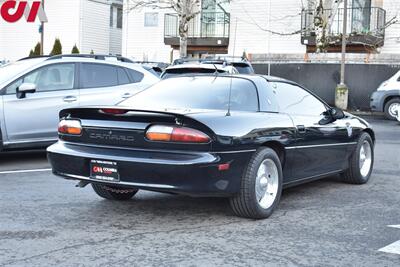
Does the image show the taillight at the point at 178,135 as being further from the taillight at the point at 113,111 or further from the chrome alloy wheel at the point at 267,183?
the chrome alloy wheel at the point at 267,183

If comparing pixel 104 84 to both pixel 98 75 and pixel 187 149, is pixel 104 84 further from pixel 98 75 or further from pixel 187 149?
pixel 187 149

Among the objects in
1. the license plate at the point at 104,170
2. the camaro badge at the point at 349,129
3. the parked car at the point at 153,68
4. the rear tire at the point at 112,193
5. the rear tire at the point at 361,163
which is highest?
the parked car at the point at 153,68

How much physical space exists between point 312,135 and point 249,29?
82.1 feet

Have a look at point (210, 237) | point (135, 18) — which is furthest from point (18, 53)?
point (210, 237)

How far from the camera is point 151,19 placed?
34.9 m

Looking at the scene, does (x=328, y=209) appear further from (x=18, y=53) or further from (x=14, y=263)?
(x=18, y=53)

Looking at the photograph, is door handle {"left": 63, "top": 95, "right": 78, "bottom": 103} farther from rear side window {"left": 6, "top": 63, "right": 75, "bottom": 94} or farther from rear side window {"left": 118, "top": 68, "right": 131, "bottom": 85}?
rear side window {"left": 118, "top": 68, "right": 131, "bottom": 85}

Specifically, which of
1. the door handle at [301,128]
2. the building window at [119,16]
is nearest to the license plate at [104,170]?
the door handle at [301,128]

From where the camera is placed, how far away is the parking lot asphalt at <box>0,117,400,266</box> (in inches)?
191

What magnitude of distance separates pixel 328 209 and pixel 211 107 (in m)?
1.66

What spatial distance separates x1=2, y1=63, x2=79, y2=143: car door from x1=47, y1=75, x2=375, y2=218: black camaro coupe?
10.1 ft

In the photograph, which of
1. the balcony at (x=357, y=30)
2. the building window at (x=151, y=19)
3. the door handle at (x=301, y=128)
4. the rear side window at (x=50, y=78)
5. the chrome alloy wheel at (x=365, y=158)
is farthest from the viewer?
the building window at (x=151, y=19)

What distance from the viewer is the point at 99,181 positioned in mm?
5848

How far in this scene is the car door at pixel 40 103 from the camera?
9383 millimetres
